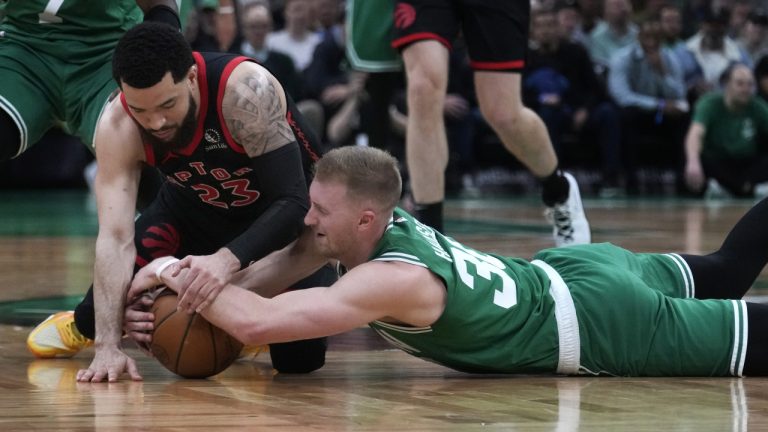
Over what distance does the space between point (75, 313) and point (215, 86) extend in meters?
0.85

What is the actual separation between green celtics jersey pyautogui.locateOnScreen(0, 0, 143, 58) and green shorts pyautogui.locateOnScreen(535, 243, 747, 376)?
2114mm

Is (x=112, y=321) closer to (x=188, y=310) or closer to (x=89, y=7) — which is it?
(x=188, y=310)

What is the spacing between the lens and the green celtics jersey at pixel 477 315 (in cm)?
354

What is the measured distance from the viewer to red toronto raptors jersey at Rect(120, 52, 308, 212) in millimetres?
3812

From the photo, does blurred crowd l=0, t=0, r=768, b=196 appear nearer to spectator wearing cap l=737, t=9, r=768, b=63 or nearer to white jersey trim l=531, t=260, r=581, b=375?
spectator wearing cap l=737, t=9, r=768, b=63

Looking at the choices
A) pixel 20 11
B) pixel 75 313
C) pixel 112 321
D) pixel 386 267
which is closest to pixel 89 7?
pixel 20 11

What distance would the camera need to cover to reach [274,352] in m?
3.93

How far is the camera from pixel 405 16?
226 inches

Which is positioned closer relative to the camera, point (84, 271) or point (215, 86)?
point (215, 86)

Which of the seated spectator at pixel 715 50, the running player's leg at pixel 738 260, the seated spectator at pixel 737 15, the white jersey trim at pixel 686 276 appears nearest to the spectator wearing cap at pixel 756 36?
the seated spectator at pixel 737 15

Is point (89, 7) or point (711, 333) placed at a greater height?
point (89, 7)

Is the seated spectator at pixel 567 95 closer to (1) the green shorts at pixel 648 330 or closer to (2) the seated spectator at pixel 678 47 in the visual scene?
(2) the seated spectator at pixel 678 47

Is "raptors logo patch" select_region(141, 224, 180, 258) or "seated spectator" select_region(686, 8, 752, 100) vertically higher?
"raptors logo patch" select_region(141, 224, 180, 258)

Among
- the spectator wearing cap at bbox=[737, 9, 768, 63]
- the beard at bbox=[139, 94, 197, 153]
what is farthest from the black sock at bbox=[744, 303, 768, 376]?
the spectator wearing cap at bbox=[737, 9, 768, 63]
